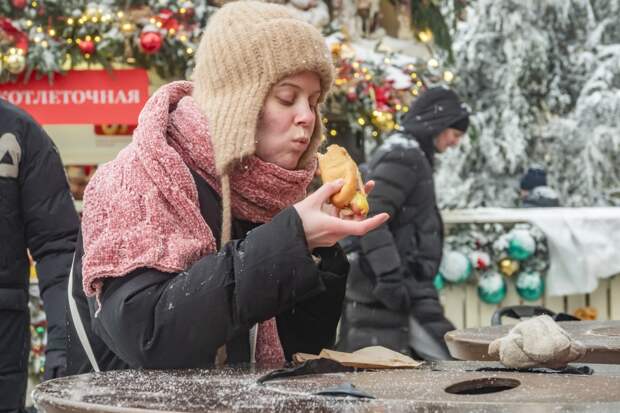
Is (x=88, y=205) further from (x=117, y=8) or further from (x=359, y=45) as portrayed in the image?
(x=359, y=45)

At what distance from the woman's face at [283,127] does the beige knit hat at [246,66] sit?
27 millimetres

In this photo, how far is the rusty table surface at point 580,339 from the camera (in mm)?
2795

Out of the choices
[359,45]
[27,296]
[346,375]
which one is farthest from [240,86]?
[359,45]

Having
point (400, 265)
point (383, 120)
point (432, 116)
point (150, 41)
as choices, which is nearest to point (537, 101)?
point (383, 120)

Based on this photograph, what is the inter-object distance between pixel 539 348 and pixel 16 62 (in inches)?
242

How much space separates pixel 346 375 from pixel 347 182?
1.19ft

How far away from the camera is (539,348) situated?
7.57ft

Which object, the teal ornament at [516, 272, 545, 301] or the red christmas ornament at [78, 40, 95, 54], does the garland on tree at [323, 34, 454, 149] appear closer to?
the teal ornament at [516, 272, 545, 301]

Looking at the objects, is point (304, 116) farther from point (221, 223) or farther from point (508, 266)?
Answer: point (508, 266)

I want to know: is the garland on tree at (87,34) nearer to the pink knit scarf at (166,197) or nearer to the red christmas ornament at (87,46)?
the red christmas ornament at (87,46)

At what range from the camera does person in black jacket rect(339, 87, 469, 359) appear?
20.7ft

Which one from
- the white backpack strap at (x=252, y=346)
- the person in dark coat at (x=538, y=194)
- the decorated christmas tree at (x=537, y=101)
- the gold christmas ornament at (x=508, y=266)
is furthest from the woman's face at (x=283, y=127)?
the decorated christmas tree at (x=537, y=101)

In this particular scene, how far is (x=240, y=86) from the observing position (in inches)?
102

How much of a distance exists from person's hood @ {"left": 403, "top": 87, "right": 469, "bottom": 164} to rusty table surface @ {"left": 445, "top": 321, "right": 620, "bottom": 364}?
3150 millimetres
